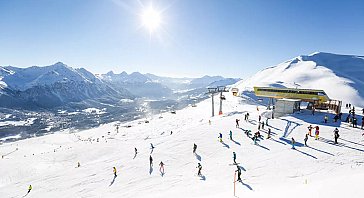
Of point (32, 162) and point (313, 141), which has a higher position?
point (313, 141)

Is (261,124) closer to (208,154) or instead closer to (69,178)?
(208,154)

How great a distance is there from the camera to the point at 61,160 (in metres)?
46.7

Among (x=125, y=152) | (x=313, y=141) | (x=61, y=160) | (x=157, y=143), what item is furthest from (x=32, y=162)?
(x=313, y=141)

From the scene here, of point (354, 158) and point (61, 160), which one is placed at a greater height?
point (354, 158)

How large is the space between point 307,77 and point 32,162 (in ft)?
632

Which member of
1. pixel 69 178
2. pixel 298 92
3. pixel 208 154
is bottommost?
pixel 69 178

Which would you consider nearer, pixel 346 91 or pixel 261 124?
pixel 261 124

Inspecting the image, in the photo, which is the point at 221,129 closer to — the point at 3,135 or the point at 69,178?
the point at 69,178

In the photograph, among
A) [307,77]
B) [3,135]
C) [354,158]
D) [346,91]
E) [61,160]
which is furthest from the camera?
[307,77]

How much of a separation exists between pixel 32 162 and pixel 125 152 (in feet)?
69.9

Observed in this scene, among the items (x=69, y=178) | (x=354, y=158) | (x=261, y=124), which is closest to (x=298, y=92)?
(x=261, y=124)

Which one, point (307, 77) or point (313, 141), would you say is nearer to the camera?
point (313, 141)

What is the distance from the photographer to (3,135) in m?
162

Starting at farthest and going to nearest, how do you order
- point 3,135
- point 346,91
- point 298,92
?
point 3,135 < point 346,91 < point 298,92
